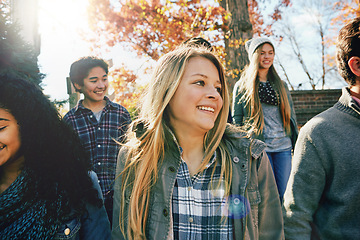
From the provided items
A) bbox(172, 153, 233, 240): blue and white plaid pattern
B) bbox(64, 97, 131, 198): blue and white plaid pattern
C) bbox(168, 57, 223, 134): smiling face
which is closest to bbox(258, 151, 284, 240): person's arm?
bbox(172, 153, 233, 240): blue and white plaid pattern

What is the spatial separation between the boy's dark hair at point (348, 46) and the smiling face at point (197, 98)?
0.92 meters

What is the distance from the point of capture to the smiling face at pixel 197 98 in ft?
5.85

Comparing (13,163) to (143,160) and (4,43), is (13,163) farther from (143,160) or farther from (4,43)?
(4,43)

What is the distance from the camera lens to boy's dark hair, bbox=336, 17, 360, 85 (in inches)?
73.3

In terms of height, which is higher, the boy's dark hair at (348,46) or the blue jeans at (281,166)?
the boy's dark hair at (348,46)

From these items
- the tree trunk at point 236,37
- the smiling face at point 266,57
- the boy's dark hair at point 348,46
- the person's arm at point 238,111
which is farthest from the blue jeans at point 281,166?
the tree trunk at point 236,37

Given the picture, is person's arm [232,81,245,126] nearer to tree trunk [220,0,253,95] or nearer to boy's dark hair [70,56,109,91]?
boy's dark hair [70,56,109,91]

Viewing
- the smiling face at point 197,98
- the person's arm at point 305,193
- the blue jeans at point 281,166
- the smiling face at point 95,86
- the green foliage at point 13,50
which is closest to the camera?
the person's arm at point 305,193

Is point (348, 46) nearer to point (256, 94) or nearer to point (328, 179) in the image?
point (328, 179)

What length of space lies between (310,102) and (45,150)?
887 centimetres

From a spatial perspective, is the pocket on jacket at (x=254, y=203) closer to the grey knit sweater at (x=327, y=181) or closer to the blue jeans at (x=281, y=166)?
the grey knit sweater at (x=327, y=181)

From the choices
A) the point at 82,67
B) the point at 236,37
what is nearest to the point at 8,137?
the point at 82,67

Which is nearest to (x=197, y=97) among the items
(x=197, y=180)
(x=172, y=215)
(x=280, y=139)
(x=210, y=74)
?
(x=210, y=74)

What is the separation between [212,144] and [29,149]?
1173mm
